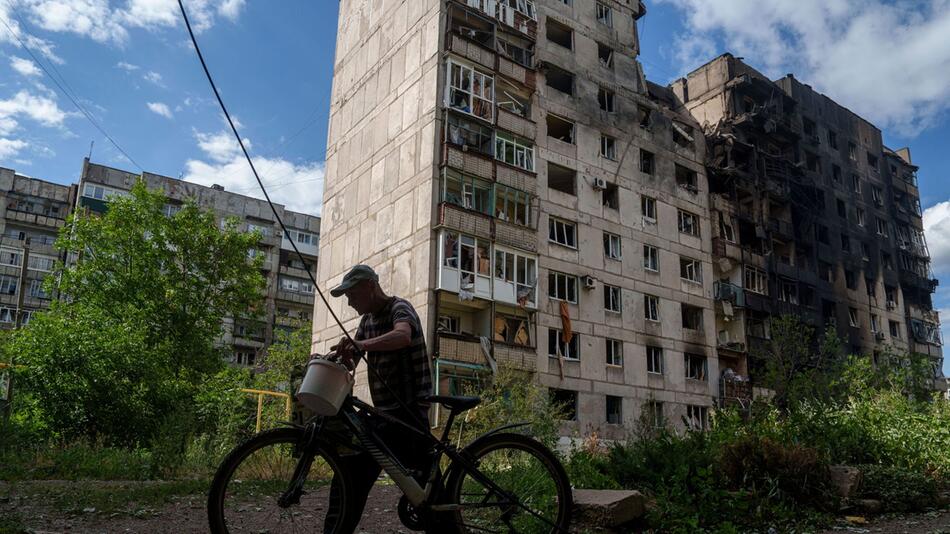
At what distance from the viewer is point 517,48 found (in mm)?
34844

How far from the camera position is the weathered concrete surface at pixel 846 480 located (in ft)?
30.0

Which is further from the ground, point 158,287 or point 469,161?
point 469,161

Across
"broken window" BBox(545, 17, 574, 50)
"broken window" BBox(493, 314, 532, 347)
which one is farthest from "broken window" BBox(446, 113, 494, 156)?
"broken window" BBox(545, 17, 574, 50)

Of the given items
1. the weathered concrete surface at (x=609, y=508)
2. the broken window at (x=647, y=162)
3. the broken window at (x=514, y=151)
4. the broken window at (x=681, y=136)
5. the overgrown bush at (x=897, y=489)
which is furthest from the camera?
the broken window at (x=681, y=136)

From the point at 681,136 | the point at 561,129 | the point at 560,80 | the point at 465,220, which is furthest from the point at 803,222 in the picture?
the point at 465,220

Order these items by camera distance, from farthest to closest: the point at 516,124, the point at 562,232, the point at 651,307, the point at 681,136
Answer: the point at 681,136 → the point at 651,307 → the point at 562,232 → the point at 516,124

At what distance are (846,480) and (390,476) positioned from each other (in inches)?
275

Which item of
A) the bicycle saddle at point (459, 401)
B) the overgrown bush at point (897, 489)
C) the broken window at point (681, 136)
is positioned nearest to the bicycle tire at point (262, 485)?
the bicycle saddle at point (459, 401)

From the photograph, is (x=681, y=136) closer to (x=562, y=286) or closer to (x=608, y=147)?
(x=608, y=147)

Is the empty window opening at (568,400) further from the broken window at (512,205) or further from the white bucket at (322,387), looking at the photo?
the white bucket at (322,387)

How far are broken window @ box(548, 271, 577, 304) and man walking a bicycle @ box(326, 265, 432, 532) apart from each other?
2679cm

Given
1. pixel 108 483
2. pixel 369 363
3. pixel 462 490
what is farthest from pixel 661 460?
pixel 108 483

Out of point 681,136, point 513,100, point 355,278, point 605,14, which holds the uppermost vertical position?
point 605,14

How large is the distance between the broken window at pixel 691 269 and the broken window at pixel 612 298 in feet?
19.1
